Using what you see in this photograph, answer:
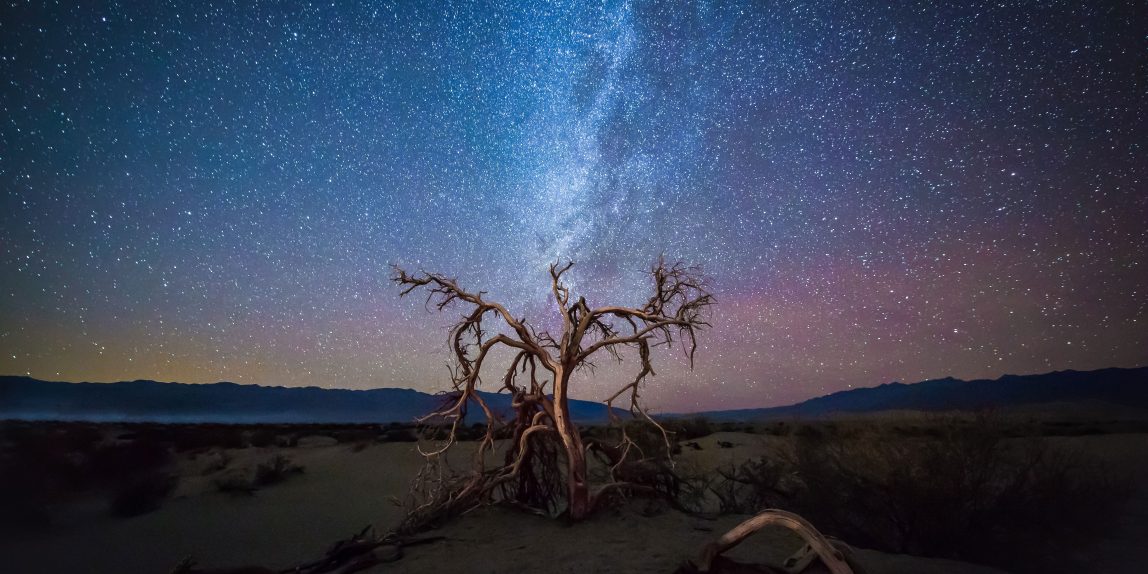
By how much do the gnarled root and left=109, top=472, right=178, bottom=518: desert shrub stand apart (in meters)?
15.0

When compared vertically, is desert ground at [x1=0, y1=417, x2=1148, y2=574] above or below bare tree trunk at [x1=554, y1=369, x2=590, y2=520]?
below

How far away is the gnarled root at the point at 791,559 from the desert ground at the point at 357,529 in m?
1.08

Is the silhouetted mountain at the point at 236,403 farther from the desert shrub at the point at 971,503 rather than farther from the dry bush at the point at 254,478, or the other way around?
the desert shrub at the point at 971,503

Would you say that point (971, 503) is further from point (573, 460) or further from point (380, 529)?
point (380, 529)

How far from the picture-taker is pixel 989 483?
6.77 metres

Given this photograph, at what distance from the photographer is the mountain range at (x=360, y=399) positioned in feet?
188

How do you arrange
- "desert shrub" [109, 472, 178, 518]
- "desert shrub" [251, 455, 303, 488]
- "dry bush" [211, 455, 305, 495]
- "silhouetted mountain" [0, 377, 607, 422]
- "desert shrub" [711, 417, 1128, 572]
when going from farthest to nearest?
"silhouetted mountain" [0, 377, 607, 422]
"desert shrub" [251, 455, 303, 488]
"dry bush" [211, 455, 305, 495]
"desert shrub" [109, 472, 178, 518]
"desert shrub" [711, 417, 1128, 572]

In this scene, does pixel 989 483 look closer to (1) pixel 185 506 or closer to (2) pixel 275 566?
(2) pixel 275 566

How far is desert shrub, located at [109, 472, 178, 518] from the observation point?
41.4 ft

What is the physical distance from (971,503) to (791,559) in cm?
404

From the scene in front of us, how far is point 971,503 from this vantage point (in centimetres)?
658

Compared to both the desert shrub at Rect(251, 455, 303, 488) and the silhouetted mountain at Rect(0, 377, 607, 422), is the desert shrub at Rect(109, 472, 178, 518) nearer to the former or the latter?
the desert shrub at Rect(251, 455, 303, 488)

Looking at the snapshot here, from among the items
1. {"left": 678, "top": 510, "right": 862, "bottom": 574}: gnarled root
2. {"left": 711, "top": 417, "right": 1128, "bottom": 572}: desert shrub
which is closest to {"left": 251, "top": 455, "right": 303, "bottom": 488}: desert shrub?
{"left": 678, "top": 510, "right": 862, "bottom": 574}: gnarled root

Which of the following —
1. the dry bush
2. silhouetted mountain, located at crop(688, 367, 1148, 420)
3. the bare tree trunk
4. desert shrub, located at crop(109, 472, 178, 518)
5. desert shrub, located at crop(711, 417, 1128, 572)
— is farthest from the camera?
silhouetted mountain, located at crop(688, 367, 1148, 420)
